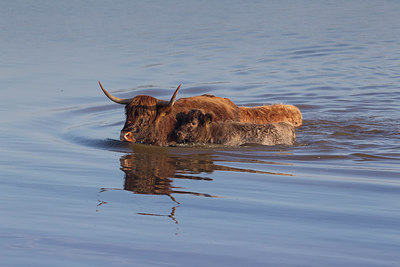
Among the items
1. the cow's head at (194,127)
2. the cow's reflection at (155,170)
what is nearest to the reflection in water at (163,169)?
the cow's reflection at (155,170)

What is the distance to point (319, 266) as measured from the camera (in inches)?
182

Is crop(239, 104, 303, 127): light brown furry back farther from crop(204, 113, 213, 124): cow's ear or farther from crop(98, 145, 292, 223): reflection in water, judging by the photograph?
crop(98, 145, 292, 223): reflection in water

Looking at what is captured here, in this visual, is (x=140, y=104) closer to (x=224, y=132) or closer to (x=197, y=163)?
(x=224, y=132)

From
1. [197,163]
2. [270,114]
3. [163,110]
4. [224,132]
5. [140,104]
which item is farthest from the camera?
[270,114]

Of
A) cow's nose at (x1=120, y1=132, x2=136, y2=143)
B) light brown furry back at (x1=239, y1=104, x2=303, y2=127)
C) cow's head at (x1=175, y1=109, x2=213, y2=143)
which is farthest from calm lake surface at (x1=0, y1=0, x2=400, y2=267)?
light brown furry back at (x1=239, y1=104, x2=303, y2=127)

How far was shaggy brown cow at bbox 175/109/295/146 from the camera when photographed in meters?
10.1

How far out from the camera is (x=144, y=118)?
991 centimetres

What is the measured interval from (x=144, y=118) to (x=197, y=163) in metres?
1.44

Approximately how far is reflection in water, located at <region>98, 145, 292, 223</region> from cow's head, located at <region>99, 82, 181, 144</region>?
0.16 meters

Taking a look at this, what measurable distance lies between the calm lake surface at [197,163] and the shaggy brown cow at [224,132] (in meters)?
0.24

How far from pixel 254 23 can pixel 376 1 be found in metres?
11.1

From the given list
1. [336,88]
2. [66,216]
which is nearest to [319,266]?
[66,216]

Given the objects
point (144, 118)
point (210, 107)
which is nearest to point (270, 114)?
point (210, 107)

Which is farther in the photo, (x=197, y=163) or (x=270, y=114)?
(x=270, y=114)
